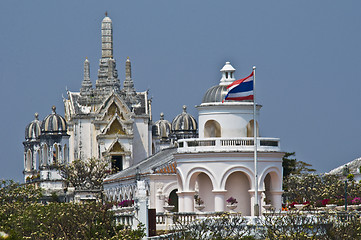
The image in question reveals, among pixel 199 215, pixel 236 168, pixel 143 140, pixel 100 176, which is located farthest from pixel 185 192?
pixel 143 140

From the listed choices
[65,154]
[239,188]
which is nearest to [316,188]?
[239,188]

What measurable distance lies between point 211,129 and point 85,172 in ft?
145

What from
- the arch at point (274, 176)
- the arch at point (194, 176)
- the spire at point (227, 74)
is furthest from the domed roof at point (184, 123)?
the arch at point (194, 176)

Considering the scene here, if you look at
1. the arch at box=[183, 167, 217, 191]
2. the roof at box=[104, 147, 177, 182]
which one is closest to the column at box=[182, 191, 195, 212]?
the arch at box=[183, 167, 217, 191]

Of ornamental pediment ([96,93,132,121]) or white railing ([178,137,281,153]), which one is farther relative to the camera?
ornamental pediment ([96,93,132,121])

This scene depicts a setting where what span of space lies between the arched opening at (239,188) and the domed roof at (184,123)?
81202 millimetres

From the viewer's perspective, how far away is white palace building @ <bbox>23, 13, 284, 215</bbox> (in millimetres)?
69688

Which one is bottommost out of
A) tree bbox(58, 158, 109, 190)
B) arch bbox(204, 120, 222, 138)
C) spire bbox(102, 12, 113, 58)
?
arch bbox(204, 120, 222, 138)

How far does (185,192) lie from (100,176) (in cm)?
4551

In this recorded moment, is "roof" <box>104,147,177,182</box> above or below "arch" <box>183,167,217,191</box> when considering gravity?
above

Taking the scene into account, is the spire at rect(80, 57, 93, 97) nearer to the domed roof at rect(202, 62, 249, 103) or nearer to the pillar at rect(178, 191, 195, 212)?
the domed roof at rect(202, 62, 249, 103)

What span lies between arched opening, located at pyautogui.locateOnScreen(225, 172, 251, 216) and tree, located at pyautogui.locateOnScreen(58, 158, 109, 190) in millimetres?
41825

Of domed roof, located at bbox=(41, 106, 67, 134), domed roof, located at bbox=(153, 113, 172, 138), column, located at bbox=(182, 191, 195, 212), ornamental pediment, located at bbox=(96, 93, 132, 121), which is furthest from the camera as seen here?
domed roof, located at bbox=(153, 113, 172, 138)

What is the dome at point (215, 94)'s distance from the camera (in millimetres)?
73250
